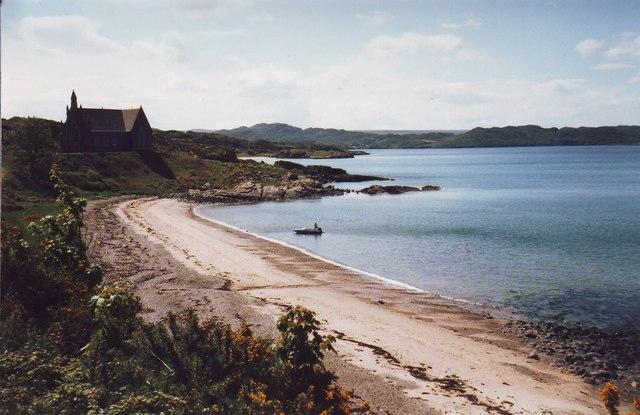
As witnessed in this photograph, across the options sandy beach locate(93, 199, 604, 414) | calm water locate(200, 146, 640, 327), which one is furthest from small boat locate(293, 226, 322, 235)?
sandy beach locate(93, 199, 604, 414)

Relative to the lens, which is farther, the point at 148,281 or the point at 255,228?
the point at 255,228

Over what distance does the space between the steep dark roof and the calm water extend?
3902 cm

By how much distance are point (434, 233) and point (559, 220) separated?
21.4 metres

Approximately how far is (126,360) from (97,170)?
84970 millimetres

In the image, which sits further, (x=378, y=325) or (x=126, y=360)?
(x=378, y=325)

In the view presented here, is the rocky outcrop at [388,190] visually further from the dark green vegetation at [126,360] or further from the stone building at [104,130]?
the dark green vegetation at [126,360]

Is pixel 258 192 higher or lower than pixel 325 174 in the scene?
lower

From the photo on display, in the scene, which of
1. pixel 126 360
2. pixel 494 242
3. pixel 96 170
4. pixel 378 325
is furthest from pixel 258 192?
pixel 126 360

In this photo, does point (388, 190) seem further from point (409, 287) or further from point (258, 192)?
point (409, 287)

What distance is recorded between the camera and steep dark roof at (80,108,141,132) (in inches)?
4014

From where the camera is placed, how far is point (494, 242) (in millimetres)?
52281

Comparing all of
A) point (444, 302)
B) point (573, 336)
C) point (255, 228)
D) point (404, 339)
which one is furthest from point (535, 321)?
point (255, 228)

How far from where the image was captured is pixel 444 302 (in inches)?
1218

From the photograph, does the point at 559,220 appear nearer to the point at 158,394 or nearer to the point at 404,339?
the point at 404,339
